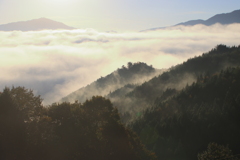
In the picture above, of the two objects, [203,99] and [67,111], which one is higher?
[67,111]

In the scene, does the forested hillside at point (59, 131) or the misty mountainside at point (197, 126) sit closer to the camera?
the forested hillside at point (59, 131)

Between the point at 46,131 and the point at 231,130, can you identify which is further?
the point at 231,130

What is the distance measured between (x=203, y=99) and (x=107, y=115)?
91494mm

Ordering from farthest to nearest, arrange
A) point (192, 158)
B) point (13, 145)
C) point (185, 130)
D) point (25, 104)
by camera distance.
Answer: point (185, 130) → point (192, 158) → point (25, 104) → point (13, 145)

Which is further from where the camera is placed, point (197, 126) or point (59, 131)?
point (197, 126)

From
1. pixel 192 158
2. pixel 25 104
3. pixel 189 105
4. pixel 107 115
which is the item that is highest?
pixel 25 104

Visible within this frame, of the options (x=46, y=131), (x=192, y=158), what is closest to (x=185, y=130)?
(x=192, y=158)

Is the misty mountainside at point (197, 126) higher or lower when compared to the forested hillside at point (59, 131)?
lower

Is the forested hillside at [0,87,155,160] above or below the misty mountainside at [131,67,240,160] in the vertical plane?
above

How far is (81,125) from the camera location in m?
33.3

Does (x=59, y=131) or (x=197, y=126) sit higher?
(x=59, y=131)

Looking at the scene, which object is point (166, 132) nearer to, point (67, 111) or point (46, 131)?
point (67, 111)

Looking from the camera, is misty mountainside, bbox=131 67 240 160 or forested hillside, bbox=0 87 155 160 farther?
misty mountainside, bbox=131 67 240 160

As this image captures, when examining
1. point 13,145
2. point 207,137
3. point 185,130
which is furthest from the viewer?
point 185,130
